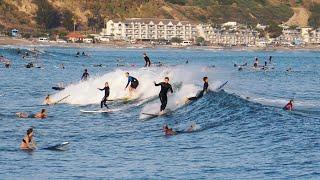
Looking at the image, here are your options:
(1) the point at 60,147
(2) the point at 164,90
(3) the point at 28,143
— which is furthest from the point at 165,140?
(2) the point at 164,90

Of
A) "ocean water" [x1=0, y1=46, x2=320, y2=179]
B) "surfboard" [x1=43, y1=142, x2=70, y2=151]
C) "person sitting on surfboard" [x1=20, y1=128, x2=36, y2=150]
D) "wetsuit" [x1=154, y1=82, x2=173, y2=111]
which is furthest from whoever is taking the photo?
"wetsuit" [x1=154, y1=82, x2=173, y2=111]

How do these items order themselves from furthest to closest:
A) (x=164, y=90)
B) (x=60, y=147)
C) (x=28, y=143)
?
(x=164, y=90)
(x=28, y=143)
(x=60, y=147)

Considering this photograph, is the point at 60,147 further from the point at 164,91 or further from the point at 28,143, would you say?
the point at 164,91

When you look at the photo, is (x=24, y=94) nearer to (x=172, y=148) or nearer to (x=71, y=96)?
(x=71, y=96)

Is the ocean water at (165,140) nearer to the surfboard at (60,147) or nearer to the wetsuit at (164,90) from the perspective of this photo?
the surfboard at (60,147)

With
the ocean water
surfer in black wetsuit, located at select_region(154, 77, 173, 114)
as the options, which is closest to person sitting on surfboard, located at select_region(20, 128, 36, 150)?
the ocean water

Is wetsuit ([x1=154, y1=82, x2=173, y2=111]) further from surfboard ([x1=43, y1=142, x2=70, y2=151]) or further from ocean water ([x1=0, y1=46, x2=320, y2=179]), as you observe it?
surfboard ([x1=43, y1=142, x2=70, y2=151])

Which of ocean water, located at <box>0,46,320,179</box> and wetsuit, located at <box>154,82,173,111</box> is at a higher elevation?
wetsuit, located at <box>154,82,173,111</box>

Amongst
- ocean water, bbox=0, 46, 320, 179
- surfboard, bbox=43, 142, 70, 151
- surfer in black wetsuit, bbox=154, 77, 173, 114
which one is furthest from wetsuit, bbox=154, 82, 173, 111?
surfboard, bbox=43, 142, 70, 151

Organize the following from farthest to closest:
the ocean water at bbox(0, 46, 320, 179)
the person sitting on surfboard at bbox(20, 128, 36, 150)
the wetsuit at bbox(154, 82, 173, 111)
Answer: the wetsuit at bbox(154, 82, 173, 111) < the person sitting on surfboard at bbox(20, 128, 36, 150) < the ocean water at bbox(0, 46, 320, 179)

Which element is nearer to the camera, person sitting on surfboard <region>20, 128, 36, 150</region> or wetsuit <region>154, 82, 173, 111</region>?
person sitting on surfboard <region>20, 128, 36, 150</region>

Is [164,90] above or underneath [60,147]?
above

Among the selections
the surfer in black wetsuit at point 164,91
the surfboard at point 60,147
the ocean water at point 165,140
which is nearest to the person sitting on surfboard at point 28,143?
the ocean water at point 165,140

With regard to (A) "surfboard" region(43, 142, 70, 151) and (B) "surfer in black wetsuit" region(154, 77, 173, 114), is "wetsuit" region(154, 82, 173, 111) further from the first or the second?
(A) "surfboard" region(43, 142, 70, 151)
